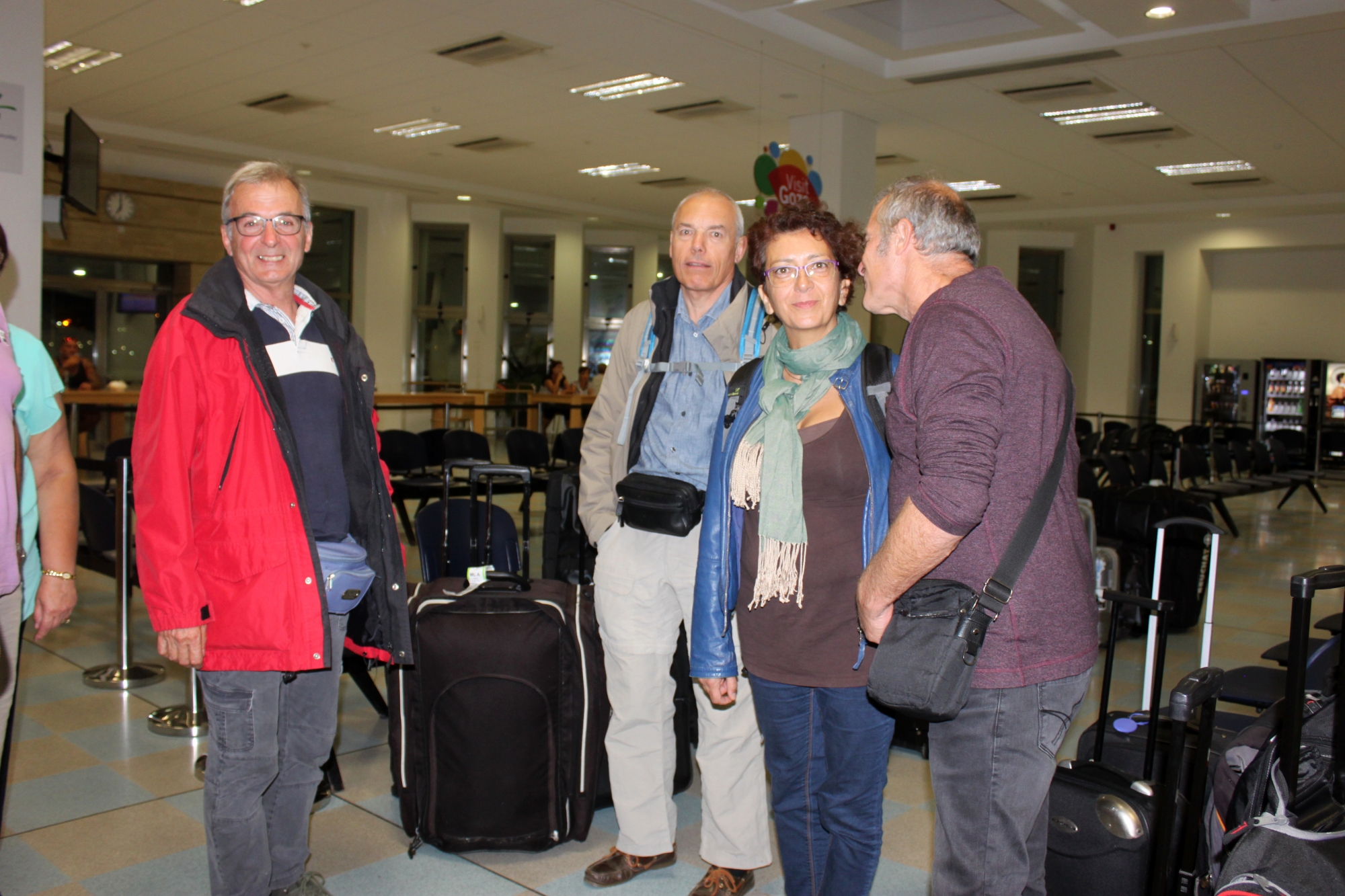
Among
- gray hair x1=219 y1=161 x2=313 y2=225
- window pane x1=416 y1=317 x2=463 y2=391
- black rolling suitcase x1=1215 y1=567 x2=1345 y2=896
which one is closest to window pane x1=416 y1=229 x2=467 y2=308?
window pane x1=416 y1=317 x2=463 y2=391

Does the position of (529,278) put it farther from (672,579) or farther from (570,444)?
(672,579)

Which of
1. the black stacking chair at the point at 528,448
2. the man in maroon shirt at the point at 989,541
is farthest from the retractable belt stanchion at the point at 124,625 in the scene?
the black stacking chair at the point at 528,448

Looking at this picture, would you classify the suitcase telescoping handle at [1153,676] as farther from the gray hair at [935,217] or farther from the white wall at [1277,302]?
the white wall at [1277,302]

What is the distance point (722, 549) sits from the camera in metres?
1.97

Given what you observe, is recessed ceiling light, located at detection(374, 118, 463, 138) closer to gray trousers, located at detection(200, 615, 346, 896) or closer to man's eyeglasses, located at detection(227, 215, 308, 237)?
man's eyeglasses, located at detection(227, 215, 308, 237)

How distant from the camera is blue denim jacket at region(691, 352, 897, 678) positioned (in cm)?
192

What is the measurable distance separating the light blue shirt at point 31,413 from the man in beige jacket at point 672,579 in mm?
1210

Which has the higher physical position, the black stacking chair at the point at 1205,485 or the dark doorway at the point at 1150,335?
the dark doorway at the point at 1150,335

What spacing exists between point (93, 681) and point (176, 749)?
2.93ft

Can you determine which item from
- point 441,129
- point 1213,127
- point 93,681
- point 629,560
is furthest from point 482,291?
point 629,560

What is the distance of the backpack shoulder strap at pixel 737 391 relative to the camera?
6.75 feet

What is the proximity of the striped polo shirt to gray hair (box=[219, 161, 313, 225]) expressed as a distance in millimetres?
205

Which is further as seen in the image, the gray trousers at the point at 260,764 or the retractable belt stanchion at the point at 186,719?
the retractable belt stanchion at the point at 186,719

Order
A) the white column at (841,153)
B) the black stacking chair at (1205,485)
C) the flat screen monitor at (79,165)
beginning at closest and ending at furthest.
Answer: the flat screen monitor at (79,165)
the black stacking chair at (1205,485)
the white column at (841,153)
